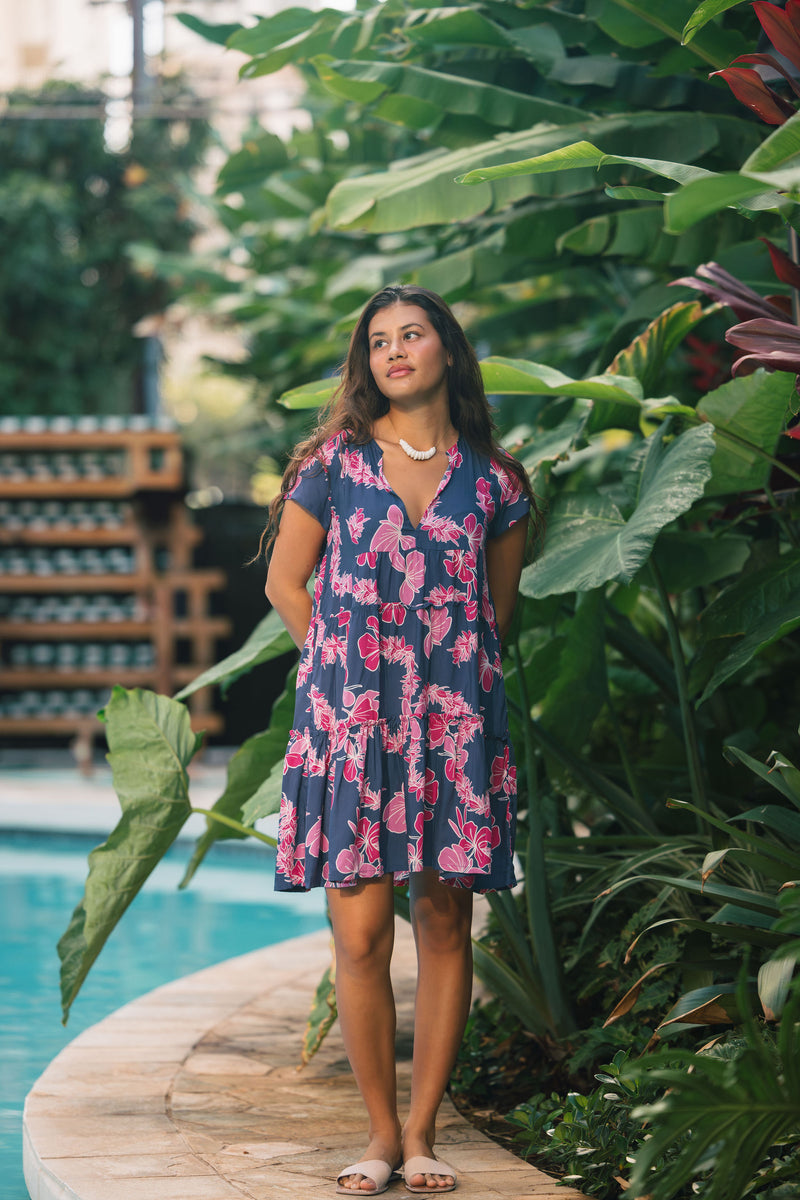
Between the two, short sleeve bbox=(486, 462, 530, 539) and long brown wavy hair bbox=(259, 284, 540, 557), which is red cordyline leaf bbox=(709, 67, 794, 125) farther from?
short sleeve bbox=(486, 462, 530, 539)

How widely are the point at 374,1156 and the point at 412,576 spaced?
955 mm

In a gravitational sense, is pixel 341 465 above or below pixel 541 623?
above

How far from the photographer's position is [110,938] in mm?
5379

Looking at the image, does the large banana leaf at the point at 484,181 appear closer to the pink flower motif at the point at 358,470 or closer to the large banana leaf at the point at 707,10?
the large banana leaf at the point at 707,10

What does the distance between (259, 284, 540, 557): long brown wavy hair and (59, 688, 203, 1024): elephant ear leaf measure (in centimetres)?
53

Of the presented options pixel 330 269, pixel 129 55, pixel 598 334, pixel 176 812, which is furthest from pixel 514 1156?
pixel 129 55

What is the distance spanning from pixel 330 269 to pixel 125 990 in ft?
12.9

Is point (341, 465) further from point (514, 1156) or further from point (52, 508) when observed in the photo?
point (52, 508)

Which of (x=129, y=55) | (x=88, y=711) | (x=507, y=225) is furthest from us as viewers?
(x=129, y=55)

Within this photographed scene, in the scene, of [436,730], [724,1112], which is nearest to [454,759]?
[436,730]

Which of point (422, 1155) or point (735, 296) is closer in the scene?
point (422, 1155)

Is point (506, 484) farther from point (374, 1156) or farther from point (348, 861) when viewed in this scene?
point (374, 1156)

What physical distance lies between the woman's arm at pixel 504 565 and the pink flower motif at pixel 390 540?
24 centimetres

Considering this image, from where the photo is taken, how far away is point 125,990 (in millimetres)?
4449
